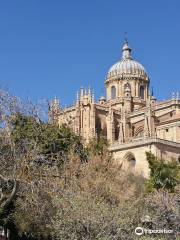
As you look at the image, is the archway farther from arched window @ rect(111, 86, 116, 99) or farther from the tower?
arched window @ rect(111, 86, 116, 99)

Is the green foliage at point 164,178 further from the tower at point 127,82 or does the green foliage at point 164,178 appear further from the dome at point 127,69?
the dome at point 127,69

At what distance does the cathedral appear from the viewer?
4969cm

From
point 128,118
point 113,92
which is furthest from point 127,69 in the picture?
point 128,118

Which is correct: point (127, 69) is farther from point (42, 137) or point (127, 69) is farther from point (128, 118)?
point (42, 137)

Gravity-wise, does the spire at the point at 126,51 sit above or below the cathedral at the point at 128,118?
above

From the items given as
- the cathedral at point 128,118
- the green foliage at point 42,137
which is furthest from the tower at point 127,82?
the green foliage at point 42,137

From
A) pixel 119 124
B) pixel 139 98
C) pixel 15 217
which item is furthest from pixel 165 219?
pixel 139 98

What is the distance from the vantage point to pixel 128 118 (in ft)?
203

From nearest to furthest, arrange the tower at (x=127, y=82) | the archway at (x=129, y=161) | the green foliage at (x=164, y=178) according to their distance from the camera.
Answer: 1. the green foliage at (x=164, y=178)
2. the archway at (x=129, y=161)
3. the tower at (x=127, y=82)

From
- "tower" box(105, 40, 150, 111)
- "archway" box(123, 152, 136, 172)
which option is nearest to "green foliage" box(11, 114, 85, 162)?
"archway" box(123, 152, 136, 172)

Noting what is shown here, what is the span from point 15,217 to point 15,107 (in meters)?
5.80

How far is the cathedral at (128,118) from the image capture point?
49688 millimetres

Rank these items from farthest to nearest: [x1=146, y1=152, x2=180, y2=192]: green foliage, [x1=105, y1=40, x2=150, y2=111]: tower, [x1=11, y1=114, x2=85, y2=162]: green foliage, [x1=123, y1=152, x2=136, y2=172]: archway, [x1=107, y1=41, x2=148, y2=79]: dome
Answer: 1. [x1=107, y1=41, x2=148, y2=79]: dome
2. [x1=105, y1=40, x2=150, y2=111]: tower
3. [x1=123, y1=152, x2=136, y2=172]: archway
4. [x1=146, y1=152, x2=180, y2=192]: green foliage
5. [x1=11, y1=114, x2=85, y2=162]: green foliage

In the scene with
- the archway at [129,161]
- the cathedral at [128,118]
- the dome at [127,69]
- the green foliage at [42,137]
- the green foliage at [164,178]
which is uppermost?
the dome at [127,69]
